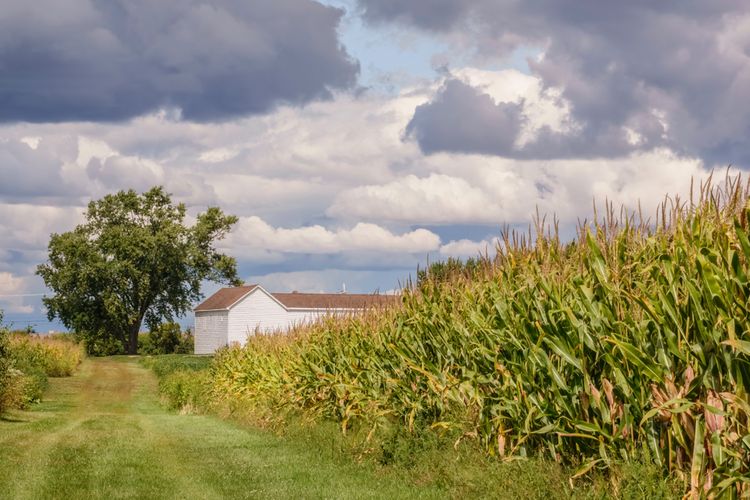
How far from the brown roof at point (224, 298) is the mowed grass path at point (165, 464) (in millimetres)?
50783

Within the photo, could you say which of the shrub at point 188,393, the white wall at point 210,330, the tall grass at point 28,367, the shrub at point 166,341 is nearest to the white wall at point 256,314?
the white wall at point 210,330

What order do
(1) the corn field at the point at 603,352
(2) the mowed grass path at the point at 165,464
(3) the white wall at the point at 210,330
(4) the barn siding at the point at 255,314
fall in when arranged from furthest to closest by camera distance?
(3) the white wall at the point at 210,330 < (4) the barn siding at the point at 255,314 < (2) the mowed grass path at the point at 165,464 < (1) the corn field at the point at 603,352

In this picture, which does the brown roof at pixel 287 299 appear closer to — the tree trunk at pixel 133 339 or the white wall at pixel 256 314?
the white wall at pixel 256 314

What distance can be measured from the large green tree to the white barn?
3251mm

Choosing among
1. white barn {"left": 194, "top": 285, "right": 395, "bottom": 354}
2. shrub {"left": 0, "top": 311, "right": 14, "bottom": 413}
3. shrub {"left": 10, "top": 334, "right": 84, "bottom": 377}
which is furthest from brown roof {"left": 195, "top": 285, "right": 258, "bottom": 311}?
shrub {"left": 0, "top": 311, "right": 14, "bottom": 413}

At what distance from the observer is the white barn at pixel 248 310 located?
7562cm

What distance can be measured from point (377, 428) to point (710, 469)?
7382 mm

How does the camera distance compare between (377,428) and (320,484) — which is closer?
(320,484)

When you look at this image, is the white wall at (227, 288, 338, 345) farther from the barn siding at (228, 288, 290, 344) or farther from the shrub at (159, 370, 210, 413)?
the shrub at (159, 370, 210, 413)

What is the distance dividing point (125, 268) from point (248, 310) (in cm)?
1143

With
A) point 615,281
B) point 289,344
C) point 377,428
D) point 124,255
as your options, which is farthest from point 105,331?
point 615,281

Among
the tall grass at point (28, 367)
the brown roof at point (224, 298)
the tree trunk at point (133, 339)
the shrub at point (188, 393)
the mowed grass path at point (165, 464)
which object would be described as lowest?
the mowed grass path at point (165, 464)

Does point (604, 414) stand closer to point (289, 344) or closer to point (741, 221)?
point (741, 221)

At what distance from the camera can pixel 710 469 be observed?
A: 283 inches
